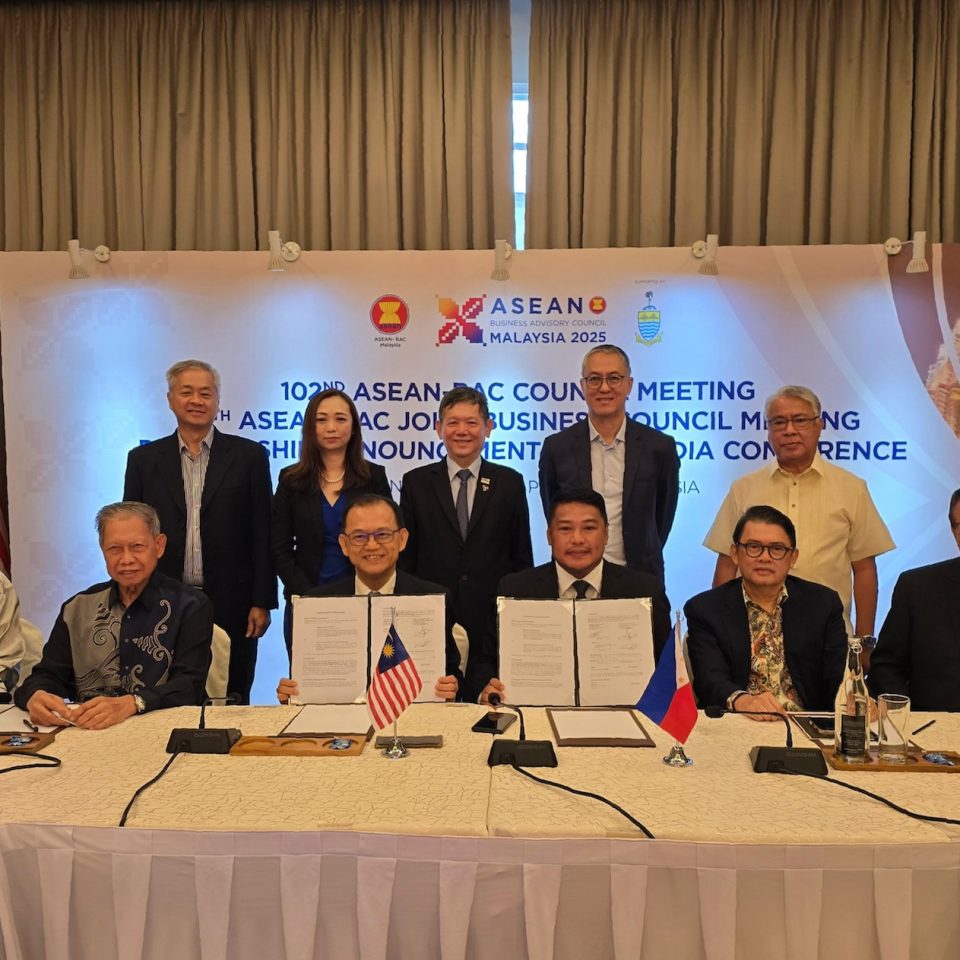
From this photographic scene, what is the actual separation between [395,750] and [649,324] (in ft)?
10.2

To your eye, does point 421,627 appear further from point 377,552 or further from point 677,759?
point 677,759

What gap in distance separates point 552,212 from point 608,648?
3332 millimetres

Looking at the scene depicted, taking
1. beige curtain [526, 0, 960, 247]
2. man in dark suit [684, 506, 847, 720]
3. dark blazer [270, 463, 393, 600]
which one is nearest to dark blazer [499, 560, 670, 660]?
man in dark suit [684, 506, 847, 720]

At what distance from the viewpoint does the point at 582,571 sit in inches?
123

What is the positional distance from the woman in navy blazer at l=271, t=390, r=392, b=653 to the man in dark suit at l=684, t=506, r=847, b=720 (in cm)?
153

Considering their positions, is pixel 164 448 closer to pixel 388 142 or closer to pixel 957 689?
pixel 388 142

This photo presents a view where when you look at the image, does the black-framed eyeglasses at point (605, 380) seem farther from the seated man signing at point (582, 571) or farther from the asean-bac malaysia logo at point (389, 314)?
the asean-bac malaysia logo at point (389, 314)

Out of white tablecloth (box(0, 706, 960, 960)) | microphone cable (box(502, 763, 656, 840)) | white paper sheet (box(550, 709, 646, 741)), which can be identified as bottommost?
white tablecloth (box(0, 706, 960, 960))

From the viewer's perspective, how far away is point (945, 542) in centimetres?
470

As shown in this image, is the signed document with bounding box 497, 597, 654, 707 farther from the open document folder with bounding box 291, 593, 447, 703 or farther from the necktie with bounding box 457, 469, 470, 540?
the necktie with bounding box 457, 469, 470, 540

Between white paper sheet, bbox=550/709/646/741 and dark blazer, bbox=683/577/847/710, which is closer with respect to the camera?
white paper sheet, bbox=550/709/646/741

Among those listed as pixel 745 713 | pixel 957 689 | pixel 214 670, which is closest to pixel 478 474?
pixel 214 670

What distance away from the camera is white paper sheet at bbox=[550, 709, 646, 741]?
7.56 ft

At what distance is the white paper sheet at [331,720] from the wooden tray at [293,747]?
66 mm
